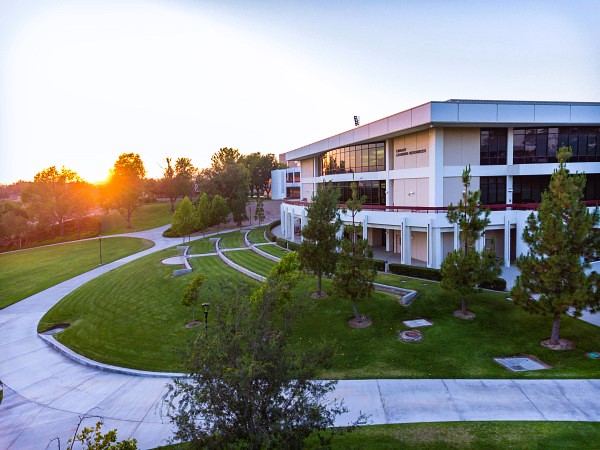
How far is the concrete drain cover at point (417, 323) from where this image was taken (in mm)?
18656

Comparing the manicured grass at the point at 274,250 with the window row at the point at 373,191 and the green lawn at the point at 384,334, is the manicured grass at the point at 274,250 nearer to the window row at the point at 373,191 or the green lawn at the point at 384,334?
the window row at the point at 373,191

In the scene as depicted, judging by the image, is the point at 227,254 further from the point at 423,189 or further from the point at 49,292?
the point at 423,189

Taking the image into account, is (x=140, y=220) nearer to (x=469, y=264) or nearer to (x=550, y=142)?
(x=550, y=142)

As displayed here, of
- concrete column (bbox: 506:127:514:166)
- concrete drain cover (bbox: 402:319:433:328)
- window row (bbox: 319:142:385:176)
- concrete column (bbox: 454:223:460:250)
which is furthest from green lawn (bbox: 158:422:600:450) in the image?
window row (bbox: 319:142:385:176)

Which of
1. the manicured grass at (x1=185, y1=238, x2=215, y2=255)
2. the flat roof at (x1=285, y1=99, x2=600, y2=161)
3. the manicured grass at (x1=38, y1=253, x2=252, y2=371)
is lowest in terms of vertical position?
the manicured grass at (x1=38, y1=253, x2=252, y2=371)

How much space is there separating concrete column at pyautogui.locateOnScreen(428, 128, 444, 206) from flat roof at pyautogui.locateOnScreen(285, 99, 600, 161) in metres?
1.03

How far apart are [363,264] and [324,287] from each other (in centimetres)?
625

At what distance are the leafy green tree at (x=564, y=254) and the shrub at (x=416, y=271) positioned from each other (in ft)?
26.1

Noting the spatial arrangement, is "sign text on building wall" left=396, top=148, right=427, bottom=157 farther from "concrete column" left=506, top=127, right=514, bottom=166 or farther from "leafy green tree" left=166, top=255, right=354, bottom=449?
"leafy green tree" left=166, top=255, right=354, bottom=449

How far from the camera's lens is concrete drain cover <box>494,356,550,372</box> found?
14516mm

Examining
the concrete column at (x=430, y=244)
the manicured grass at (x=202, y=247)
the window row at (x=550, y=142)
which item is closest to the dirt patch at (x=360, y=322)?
the concrete column at (x=430, y=244)

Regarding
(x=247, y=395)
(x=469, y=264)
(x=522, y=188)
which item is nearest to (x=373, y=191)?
(x=522, y=188)

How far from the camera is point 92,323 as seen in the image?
966 inches

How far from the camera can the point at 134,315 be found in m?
24.6
